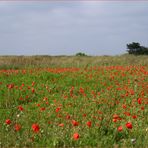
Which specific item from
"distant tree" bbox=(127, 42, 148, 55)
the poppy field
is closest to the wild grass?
the poppy field

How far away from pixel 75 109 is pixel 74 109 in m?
0.09

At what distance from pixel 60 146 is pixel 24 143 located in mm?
563

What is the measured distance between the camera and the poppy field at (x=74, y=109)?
650cm

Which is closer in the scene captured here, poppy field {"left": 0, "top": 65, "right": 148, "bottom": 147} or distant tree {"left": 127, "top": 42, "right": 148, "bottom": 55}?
poppy field {"left": 0, "top": 65, "right": 148, "bottom": 147}

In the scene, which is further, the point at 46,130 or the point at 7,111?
the point at 7,111

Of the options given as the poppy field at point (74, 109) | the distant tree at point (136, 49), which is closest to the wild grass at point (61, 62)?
the poppy field at point (74, 109)

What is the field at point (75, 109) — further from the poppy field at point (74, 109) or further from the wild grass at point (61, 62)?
the wild grass at point (61, 62)

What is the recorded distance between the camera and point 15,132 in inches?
272

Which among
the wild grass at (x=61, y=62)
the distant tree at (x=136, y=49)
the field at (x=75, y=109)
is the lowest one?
the field at (x=75, y=109)

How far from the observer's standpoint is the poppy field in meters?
6.50

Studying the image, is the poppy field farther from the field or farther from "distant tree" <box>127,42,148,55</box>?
"distant tree" <box>127,42,148,55</box>

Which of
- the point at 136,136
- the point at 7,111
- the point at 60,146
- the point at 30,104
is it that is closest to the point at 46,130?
the point at 60,146

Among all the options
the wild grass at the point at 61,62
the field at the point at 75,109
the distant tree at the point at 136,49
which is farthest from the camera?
the distant tree at the point at 136,49

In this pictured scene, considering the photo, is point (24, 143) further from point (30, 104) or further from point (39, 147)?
point (30, 104)
